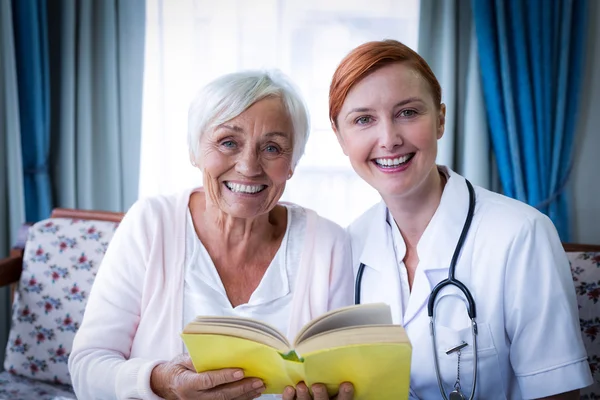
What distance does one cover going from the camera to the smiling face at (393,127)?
4.36 feet

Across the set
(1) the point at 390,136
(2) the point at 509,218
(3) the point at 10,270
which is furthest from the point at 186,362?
(3) the point at 10,270

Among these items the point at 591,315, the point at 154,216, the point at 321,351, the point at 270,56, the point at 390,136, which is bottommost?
the point at 591,315

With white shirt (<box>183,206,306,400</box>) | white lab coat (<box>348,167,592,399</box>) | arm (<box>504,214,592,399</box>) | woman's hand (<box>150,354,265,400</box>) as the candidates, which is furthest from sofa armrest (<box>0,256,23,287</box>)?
arm (<box>504,214,592,399</box>)

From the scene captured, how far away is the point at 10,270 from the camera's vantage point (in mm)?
2107

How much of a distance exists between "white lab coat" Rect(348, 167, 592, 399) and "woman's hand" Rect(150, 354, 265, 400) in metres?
0.47

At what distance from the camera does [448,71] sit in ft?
8.91

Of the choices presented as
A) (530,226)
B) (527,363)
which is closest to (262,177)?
(530,226)

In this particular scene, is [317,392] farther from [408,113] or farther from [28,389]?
[28,389]

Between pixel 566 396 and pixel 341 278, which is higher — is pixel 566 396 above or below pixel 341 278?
below

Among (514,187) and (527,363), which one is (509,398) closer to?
(527,363)

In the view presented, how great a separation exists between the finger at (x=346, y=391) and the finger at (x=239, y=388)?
155mm

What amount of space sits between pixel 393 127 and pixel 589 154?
1.81 metres

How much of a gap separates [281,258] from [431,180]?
1.53ft

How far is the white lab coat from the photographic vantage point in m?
1.22
